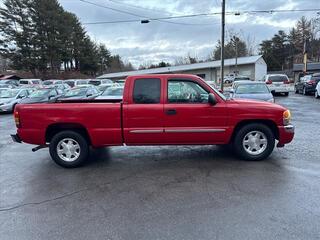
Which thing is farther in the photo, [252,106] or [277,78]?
[277,78]

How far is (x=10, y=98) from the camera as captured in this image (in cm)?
1745

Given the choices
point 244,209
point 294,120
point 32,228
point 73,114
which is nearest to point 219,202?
point 244,209

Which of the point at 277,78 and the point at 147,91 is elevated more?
the point at 277,78

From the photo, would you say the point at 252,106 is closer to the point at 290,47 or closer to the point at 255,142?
the point at 255,142

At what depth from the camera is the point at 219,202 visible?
13.4 ft

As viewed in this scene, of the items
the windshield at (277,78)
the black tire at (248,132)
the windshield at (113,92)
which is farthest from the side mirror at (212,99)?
the windshield at (277,78)

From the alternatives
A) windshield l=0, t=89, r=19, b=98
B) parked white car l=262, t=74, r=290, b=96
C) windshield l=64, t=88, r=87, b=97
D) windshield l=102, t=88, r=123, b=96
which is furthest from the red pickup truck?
parked white car l=262, t=74, r=290, b=96

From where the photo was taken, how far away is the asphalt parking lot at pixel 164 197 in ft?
11.2

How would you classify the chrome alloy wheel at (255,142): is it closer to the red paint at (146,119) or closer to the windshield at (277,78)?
the red paint at (146,119)

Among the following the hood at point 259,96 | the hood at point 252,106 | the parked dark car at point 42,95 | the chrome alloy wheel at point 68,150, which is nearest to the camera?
the hood at point 252,106

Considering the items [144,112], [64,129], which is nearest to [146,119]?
[144,112]

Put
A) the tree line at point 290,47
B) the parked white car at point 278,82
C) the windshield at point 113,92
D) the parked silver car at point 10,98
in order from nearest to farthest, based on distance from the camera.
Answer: the windshield at point 113,92 → the parked silver car at point 10,98 → the parked white car at point 278,82 → the tree line at point 290,47

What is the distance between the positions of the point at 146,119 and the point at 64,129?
1791mm


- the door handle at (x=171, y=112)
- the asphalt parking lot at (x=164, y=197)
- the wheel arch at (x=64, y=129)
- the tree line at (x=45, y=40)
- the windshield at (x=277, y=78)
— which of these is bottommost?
the asphalt parking lot at (x=164, y=197)
